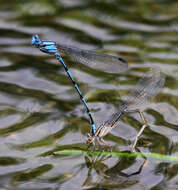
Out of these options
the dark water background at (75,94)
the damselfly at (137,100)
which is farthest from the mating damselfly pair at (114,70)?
the dark water background at (75,94)

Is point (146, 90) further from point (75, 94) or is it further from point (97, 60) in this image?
point (75, 94)

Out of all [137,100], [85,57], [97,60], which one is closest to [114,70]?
[97,60]

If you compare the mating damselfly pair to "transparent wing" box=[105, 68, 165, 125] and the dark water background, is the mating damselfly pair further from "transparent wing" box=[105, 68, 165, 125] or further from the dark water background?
the dark water background

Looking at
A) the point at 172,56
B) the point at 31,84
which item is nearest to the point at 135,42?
the point at 172,56

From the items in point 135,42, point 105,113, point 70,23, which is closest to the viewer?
point 105,113

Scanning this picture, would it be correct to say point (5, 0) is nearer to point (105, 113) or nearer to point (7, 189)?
point (105, 113)

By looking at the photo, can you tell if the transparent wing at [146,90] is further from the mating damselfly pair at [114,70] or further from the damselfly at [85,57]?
the damselfly at [85,57]

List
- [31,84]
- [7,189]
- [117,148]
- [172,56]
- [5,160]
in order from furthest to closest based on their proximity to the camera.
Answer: [172,56]
[31,84]
[117,148]
[5,160]
[7,189]
